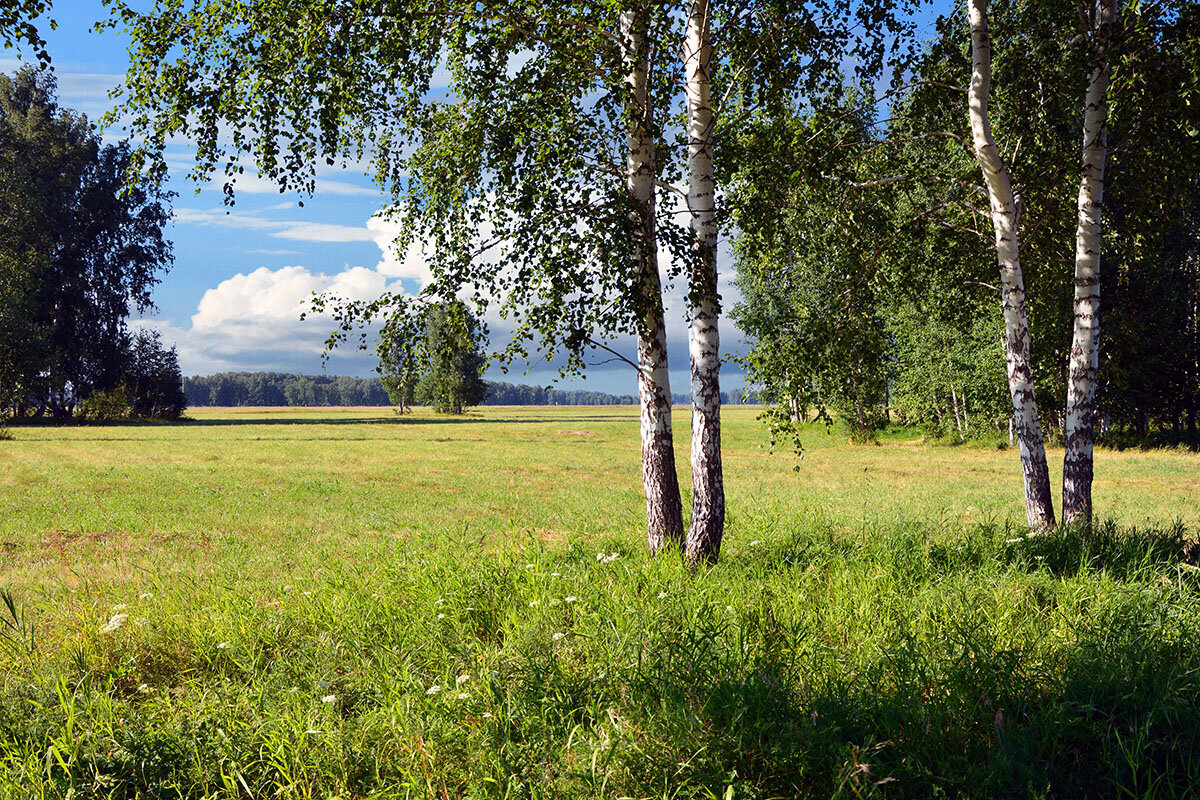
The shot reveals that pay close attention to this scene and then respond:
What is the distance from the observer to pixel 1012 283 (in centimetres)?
850

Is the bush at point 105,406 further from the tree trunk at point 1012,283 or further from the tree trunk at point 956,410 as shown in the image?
the tree trunk at point 1012,283

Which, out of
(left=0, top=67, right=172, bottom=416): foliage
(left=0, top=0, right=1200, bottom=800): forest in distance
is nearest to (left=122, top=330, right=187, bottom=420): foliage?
(left=0, top=67, right=172, bottom=416): foliage

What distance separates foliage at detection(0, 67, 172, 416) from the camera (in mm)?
43438

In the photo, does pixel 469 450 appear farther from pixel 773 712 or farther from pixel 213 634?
pixel 773 712

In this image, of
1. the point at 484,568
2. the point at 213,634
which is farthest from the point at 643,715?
the point at 213,634

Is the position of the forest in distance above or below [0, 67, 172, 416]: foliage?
below

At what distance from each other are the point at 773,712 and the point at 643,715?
0.70 metres

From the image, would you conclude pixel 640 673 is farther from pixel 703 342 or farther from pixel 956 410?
pixel 956 410

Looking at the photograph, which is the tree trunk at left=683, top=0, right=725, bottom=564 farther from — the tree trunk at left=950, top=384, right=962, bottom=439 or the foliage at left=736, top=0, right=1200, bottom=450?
the tree trunk at left=950, top=384, right=962, bottom=439

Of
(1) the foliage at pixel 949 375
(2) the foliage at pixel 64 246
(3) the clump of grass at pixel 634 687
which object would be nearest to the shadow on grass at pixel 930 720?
(3) the clump of grass at pixel 634 687

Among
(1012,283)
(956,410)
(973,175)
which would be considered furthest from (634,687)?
(956,410)

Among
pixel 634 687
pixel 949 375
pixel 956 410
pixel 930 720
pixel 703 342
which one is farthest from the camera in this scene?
pixel 956 410

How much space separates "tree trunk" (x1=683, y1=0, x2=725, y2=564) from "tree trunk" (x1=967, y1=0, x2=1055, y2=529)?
388 centimetres

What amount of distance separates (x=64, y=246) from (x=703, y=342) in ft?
208
